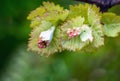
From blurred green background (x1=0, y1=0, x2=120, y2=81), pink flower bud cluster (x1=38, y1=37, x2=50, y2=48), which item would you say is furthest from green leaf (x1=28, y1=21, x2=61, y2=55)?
blurred green background (x1=0, y1=0, x2=120, y2=81)

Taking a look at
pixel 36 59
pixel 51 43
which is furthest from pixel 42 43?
pixel 36 59

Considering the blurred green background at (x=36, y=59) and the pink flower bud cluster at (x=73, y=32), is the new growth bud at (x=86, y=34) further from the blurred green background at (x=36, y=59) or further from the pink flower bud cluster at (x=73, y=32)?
the blurred green background at (x=36, y=59)

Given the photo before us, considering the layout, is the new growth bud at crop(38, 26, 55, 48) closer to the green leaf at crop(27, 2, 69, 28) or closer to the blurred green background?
the green leaf at crop(27, 2, 69, 28)

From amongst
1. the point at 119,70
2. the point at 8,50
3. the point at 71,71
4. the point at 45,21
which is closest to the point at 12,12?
the point at 8,50

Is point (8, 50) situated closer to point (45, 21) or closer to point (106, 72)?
point (106, 72)

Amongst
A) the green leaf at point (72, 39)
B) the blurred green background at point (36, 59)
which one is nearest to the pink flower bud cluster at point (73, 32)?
the green leaf at point (72, 39)

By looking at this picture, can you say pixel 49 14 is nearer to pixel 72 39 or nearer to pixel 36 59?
pixel 72 39
